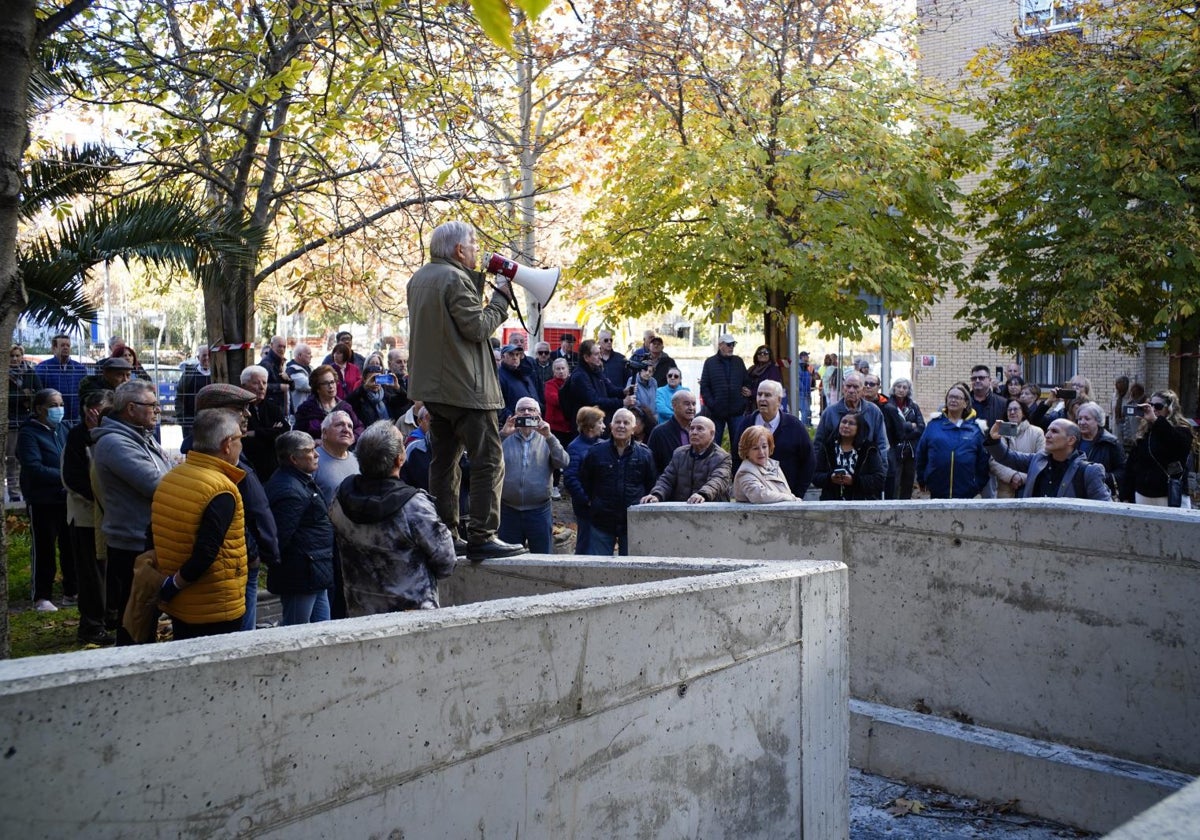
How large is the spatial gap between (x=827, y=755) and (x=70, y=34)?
27.0 ft

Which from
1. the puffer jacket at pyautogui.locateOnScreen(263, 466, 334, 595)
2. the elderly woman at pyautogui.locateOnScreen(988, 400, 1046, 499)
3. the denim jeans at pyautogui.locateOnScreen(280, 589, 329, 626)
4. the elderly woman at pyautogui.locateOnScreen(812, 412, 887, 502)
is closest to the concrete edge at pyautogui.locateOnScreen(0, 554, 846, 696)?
the puffer jacket at pyautogui.locateOnScreen(263, 466, 334, 595)

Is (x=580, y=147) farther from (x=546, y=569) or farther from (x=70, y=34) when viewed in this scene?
(x=546, y=569)

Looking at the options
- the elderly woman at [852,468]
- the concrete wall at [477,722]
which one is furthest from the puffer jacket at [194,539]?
the elderly woman at [852,468]

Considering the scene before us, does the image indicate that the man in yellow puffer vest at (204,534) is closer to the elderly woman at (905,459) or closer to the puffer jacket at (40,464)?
the puffer jacket at (40,464)

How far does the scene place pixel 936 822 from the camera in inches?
257

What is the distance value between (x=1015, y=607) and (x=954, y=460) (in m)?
5.11

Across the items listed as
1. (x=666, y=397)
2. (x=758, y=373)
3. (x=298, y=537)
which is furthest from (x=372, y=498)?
(x=666, y=397)

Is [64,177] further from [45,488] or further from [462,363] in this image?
[462,363]

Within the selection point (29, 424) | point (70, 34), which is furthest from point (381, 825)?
point (70, 34)

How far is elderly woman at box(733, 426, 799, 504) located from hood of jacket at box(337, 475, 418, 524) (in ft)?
10.3

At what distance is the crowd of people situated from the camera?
227 inches

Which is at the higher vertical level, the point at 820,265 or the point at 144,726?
the point at 820,265

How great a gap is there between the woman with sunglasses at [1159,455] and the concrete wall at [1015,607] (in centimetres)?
547

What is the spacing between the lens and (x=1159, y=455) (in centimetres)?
1166
